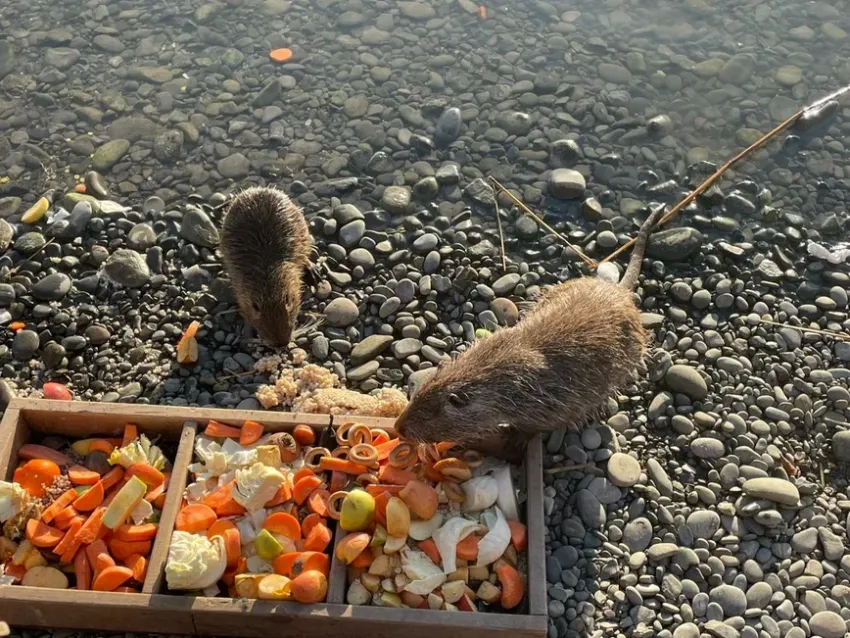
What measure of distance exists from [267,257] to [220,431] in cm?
166

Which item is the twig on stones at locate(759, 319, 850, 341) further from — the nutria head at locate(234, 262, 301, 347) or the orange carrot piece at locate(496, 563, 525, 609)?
the nutria head at locate(234, 262, 301, 347)

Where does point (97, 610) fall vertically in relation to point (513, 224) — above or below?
below

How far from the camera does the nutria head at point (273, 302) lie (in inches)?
233

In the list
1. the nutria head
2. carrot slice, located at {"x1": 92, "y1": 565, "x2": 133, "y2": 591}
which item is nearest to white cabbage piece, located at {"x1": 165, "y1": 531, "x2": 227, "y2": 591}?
carrot slice, located at {"x1": 92, "y1": 565, "x2": 133, "y2": 591}

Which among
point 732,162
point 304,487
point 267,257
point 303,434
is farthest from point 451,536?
point 732,162

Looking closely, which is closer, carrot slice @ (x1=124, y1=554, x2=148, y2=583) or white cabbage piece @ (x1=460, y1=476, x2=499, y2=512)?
carrot slice @ (x1=124, y1=554, x2=148, y2=583)

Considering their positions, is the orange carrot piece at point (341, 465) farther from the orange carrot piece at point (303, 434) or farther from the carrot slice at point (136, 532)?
the carrot slice at point (136, 532)

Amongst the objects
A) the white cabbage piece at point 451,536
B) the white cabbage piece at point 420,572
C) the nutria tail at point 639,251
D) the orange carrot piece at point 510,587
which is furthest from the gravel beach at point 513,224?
the white cabbage piece at point 420,572

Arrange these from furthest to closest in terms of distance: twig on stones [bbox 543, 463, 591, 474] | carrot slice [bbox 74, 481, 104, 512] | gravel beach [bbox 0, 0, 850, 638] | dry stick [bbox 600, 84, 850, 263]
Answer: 1. dry stick [bbox 600, 84, 850, 263]
2. twig on stones [bbox 543, 463, 591, 474]
3. gravel beach [bbox 0, 0, 850, 638]
4. carrot slice [bbox 74, 481, 104, 512]

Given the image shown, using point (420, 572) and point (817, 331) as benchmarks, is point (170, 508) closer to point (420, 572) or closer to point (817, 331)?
point (420, 572)

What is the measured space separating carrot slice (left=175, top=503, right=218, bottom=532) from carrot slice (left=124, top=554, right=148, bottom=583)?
268 millimetres

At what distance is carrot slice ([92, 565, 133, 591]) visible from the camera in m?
4.38

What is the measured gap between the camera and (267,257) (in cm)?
613

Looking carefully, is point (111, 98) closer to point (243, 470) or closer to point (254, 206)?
point (254, 206)
